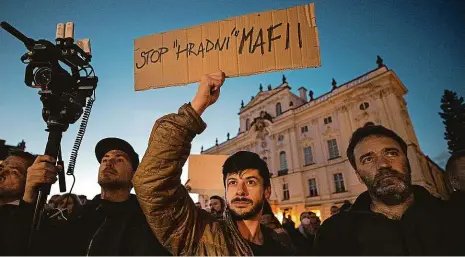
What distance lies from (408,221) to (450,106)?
30.0 meters

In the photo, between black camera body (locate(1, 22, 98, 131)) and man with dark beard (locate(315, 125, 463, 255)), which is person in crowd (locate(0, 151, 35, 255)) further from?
man with dark beard (locate(315, 125, 463, 255))

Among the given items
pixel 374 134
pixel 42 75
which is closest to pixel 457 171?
pixel 374 134

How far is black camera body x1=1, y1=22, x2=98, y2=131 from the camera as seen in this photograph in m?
1.51

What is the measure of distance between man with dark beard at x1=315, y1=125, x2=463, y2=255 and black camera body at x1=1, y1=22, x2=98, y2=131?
1926mm

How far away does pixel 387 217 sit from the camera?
1.65 meters

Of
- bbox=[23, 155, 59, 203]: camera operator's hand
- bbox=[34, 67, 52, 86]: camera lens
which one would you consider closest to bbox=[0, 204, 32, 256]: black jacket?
bbox=[23, 155, 59, 203]: camera operator's hand

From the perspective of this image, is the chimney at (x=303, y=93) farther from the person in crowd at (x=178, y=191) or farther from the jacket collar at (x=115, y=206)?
the person in crowd at (x=178, y=191)

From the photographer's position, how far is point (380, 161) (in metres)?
1.80

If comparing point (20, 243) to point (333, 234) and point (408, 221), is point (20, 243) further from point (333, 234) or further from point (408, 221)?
point (408, 221)

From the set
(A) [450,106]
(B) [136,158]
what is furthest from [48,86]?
(A) [450,106]

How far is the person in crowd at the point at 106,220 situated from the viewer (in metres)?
1.43

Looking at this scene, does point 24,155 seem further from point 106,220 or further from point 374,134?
point 374,134

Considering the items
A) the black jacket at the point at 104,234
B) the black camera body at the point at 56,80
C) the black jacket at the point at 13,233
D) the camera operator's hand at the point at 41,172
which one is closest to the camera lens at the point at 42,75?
the black camera body at the point at 56,80

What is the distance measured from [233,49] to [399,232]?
1.64m
